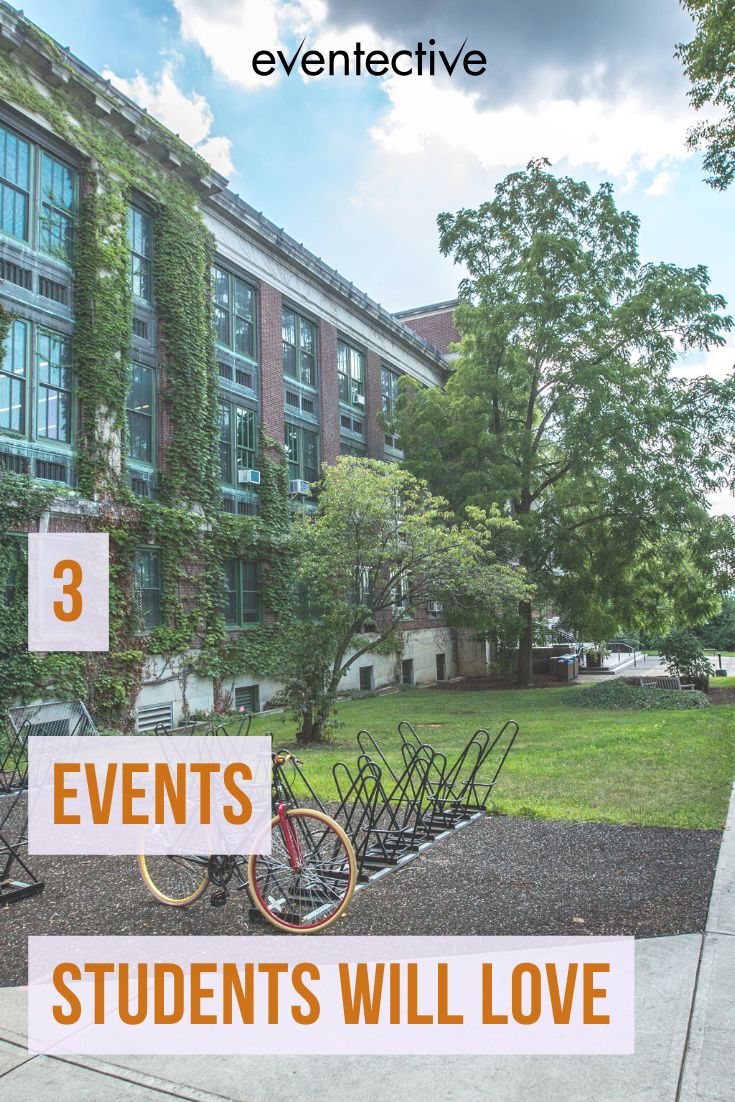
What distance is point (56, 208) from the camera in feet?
55.0

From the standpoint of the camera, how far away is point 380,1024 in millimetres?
3965

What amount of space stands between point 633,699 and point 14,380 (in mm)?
15638

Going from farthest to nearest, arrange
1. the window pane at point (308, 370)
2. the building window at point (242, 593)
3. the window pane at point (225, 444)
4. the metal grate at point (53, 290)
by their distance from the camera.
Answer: the window pane at point (308, 370), the window pane at point (225, 444), the building window at point (242, 593), the metal grate at point (53, 290)

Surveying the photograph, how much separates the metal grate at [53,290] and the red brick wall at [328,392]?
10365mm

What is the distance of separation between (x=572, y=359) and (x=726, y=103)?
11573 mm

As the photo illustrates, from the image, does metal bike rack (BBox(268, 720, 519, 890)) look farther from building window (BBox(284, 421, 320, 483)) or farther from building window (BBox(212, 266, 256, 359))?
building window (BBox(284, 421, 320, 483))

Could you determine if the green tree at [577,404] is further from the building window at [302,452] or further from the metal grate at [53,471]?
the metal grate at [53,471]

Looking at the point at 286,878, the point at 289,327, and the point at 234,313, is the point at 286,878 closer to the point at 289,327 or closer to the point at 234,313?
the point at 234,313

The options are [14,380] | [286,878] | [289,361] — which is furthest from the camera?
[289,361]

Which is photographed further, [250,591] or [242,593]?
[250,591]

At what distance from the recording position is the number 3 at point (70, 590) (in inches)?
620

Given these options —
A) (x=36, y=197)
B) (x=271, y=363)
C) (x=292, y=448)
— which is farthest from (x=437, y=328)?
(x=36, y=197)

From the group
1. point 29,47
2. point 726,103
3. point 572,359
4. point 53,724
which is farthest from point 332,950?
point 572,359

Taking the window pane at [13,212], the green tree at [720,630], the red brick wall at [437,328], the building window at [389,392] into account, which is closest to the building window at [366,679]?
the building window at [389,392]
